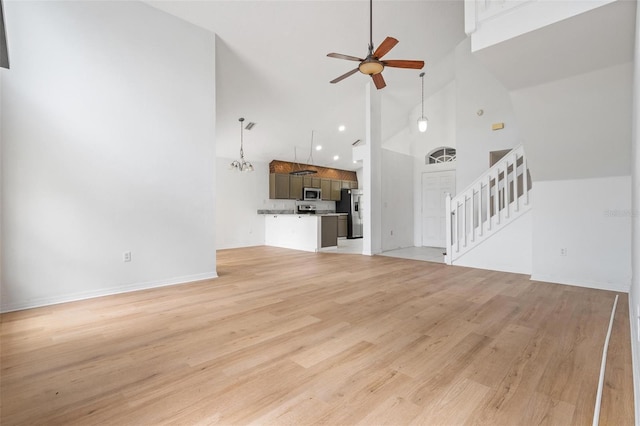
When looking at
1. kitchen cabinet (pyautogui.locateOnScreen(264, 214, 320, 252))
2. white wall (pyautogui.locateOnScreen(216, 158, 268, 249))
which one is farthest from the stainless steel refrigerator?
kitchen cabinet (pyautogui.locateOnScreen(264, 214, 320, 252))

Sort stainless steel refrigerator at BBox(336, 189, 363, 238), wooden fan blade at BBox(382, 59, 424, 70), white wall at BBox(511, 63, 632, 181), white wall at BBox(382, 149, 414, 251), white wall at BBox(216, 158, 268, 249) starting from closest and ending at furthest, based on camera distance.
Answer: white wall at BBox(511, 63, 632, 181), wooden fan blade at BBox(382, 59, 424, 70), white wall at BBox(382, 149, 414, 251), white wall at BBox(216, 158, 268, 249), stainless steel refrigerator at BBox(336, 189, 363, 238)

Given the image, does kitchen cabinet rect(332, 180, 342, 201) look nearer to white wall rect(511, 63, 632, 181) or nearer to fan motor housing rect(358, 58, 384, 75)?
white wall rect(511, 63, 632, 181)

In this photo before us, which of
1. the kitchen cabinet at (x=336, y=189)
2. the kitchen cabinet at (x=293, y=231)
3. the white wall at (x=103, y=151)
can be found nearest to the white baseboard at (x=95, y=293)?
the white wall at (x=103, y=151)

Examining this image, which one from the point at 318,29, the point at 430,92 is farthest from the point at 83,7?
the point at 430,92

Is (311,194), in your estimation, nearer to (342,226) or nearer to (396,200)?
(342,226)

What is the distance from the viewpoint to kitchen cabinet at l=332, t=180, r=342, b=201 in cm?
1014

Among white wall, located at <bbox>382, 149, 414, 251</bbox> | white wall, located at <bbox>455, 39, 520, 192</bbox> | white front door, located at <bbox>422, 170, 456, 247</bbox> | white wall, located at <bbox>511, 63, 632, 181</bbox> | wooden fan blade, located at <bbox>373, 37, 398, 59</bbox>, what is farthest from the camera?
white front door, located at <bbox>422, 170, 456, 247</bbox>

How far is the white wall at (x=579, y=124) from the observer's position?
2943 mm

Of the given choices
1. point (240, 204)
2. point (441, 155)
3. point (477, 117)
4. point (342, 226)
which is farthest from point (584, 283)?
point (240, 204)

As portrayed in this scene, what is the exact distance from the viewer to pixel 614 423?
1367 mm

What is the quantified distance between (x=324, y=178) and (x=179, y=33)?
6349 millimetres

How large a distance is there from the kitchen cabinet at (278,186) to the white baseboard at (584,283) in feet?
21.1

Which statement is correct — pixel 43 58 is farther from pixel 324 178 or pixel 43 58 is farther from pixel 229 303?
pixel 324 178

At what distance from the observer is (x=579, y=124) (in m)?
3.31
